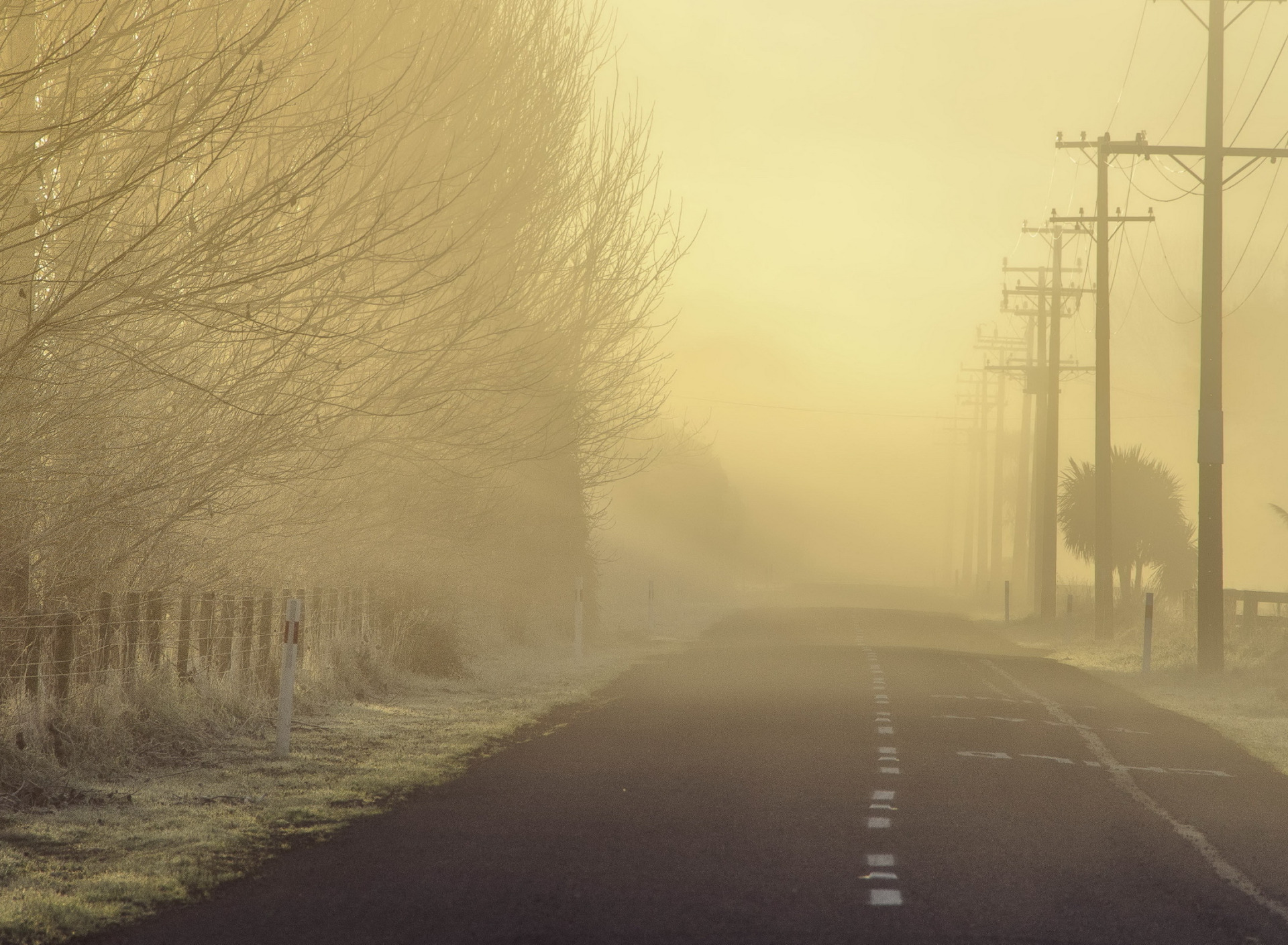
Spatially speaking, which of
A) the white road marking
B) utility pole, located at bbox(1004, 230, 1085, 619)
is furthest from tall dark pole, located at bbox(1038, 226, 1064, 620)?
the white road marking

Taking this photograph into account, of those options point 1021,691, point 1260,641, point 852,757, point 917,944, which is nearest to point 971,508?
point 1260,641

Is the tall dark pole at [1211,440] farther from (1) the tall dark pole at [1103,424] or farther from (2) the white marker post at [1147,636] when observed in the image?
(1) the tall dark pole at [1103,424]

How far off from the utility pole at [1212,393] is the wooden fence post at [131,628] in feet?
Answer: 64.7

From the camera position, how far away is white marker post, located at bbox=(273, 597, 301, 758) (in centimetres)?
1171

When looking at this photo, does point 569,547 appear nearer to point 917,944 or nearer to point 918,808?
point 918,808

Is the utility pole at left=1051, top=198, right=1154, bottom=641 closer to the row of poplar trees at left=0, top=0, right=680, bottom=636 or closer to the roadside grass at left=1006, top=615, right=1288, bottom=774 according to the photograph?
the roadside grass at left=1006, top=615, right=1288, bottom=774

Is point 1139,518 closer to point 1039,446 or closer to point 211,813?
point 1039,446

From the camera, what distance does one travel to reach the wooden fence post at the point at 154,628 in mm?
12125

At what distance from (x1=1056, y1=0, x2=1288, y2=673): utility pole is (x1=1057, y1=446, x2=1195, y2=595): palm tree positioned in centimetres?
2579

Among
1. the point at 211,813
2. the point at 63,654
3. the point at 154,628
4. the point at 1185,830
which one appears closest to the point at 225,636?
the point at 154,628

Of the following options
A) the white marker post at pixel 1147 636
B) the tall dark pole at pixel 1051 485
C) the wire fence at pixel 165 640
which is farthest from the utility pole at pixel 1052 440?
the wire fence at pixel 165 640

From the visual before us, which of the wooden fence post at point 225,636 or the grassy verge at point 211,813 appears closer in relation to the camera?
the grassy verge at point 211,813

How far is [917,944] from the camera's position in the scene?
6242 millimetres

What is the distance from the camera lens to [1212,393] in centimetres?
2586
